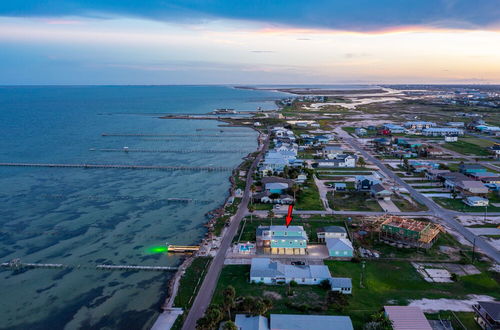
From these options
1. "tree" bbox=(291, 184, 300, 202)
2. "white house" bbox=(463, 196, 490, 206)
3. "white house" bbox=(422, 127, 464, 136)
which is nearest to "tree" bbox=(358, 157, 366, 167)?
→ "tree" bbox=(291, 184, 300, 202)

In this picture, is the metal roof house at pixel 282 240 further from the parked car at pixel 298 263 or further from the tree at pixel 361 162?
the tree at pixel 361 162

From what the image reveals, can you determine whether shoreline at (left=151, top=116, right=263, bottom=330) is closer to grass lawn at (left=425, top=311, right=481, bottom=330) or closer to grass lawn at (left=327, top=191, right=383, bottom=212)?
grass lawn at (left=327, top=191, right=383, bottom=212)

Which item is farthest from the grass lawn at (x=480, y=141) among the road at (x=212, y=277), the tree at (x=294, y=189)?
the road at (x=212, y=277)

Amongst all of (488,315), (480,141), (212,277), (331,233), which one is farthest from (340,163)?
(480,141)

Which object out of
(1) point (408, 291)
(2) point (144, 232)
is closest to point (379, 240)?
(1) point (408, 291)

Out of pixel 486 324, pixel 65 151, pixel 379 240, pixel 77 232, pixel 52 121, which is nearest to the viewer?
pixel 486 324

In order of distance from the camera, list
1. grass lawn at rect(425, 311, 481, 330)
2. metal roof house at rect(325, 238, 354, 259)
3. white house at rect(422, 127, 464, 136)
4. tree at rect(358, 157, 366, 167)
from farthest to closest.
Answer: white house at rect(422, 127, 464, 136) → tree at rect(358, 157, 366, 167) → metal roof house at rect(325, 238, 354, 259) → grass lawn at rect(425, 311, 481, 330)

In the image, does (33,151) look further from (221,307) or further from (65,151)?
(221,307)
